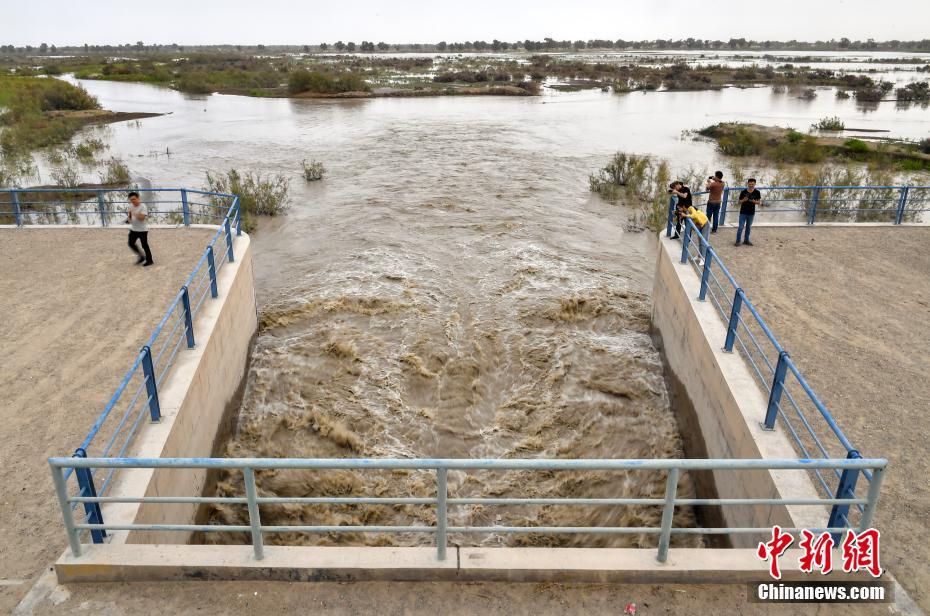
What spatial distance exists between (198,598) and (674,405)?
7868 millimetres

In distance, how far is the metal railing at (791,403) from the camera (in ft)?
16.9

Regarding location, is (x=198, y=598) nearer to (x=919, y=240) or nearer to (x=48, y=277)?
(x=48, y=277)

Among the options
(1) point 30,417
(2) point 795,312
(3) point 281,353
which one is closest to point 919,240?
(2) point 795,312

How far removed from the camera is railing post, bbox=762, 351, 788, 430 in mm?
6246

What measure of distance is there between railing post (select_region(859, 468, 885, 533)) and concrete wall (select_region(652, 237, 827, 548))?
0.74 m

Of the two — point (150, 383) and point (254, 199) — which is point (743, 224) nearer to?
point (150, 383)

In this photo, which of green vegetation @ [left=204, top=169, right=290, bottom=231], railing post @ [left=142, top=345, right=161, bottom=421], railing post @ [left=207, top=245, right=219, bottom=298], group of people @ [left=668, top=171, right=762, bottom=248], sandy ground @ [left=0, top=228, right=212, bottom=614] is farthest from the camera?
green vegetation @ [left=204, top=169, right=290, bottom=231]

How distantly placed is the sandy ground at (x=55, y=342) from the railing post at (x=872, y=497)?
6.18m

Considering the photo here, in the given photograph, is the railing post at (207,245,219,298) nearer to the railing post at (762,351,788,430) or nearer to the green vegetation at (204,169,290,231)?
the railing post at (762,351,788,430)

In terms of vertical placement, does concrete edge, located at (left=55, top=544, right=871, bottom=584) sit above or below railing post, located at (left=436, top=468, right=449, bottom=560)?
below

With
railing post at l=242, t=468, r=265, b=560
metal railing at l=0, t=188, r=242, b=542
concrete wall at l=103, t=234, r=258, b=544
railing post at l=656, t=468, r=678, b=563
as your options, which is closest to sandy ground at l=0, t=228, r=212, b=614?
metal railing at l=0, t=188, r=242, b=542

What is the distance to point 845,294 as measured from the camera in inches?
418

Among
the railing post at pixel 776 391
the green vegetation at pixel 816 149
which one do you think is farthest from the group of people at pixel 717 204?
the green vegetation at pixel 816 149

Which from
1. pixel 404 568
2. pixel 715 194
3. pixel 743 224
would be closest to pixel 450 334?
pixel 715 194
